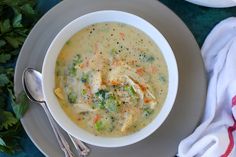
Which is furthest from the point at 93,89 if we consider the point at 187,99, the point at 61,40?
the point at 187,99

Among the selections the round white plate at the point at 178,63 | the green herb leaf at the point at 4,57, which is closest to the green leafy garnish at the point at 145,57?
the round white plate at the point at 178,63

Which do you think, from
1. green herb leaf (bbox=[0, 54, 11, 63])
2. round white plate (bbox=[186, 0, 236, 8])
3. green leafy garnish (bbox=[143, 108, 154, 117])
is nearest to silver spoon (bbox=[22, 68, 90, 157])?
green herb leaf (bbox=[0, 54, 11, 63])

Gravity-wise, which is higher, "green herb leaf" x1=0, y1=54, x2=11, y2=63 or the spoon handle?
"green herb leaf" x1=0, y1=54, x2=11, y2=63

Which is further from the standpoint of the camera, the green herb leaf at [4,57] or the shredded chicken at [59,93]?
the green herb leaf at [4,57]

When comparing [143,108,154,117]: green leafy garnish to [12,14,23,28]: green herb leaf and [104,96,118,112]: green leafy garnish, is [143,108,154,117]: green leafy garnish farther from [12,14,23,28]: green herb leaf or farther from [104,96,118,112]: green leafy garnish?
[12,14,23,28]: green herb leaf

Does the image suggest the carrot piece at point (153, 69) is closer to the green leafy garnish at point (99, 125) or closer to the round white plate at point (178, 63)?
the round white plate at point (178, 63)

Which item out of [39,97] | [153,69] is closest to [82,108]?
[39,97]

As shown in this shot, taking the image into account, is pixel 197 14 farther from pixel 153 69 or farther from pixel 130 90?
pixel 130 90
